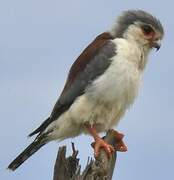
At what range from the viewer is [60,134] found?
9062 millimetres

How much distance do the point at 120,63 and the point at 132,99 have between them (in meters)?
0.55

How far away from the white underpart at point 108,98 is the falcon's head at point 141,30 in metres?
0.29

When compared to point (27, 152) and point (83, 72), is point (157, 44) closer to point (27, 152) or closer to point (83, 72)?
point (83, 72)

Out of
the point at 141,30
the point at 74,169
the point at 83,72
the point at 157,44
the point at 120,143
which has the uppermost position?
the point at 141,30

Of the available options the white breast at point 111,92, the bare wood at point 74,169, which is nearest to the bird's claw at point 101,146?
the white breast at point 111,92

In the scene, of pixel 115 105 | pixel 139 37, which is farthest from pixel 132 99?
pixel 139 37

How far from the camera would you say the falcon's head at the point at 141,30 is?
9.44 meters

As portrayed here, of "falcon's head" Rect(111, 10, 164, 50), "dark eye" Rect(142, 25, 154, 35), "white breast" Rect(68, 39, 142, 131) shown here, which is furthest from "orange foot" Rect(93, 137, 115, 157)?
"dark eye" Rect(142, 25, 154, 35)

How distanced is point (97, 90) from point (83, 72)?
15.1 inches

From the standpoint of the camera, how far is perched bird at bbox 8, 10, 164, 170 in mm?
8852

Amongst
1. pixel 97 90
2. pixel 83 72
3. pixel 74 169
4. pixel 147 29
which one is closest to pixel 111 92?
pixel 97 90

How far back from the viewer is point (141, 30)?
9.50 meters

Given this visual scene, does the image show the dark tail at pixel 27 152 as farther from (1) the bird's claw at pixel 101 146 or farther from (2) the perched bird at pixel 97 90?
(1) the bird's claw at pixel 101 146

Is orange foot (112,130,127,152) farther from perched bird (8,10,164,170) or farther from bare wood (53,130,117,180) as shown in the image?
bare wood (53,130,117,180)
